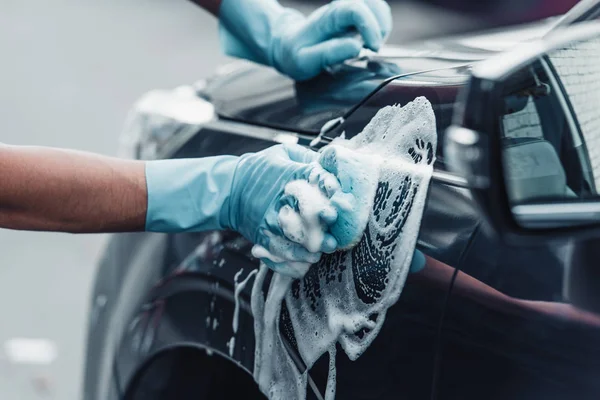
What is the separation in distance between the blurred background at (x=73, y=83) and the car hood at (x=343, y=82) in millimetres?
1930

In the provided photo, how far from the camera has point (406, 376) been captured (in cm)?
127

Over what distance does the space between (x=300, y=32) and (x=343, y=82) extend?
0.49 m

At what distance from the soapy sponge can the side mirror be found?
0.63 ft

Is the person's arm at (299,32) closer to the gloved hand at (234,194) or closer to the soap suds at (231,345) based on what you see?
the gloved hand at (234,194)

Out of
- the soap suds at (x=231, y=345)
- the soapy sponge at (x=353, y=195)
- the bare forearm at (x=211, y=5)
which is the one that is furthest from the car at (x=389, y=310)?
the bare forearm at (x=211, y=5)

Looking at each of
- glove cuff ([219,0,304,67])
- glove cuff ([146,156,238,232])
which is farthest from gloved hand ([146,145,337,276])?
glove cuff ([219,0,304,67])

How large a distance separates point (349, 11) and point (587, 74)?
1012mm

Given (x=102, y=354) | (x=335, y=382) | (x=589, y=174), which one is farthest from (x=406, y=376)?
(x=102, y=354)

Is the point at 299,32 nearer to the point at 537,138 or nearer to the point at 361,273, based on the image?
the point at 361,273

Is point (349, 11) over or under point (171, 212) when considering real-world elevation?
over

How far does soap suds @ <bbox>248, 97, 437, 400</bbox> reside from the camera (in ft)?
4.30

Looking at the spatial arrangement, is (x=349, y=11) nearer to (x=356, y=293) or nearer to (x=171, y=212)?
(x=171, y=212)

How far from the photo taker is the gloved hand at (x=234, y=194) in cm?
155

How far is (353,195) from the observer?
1.41m
